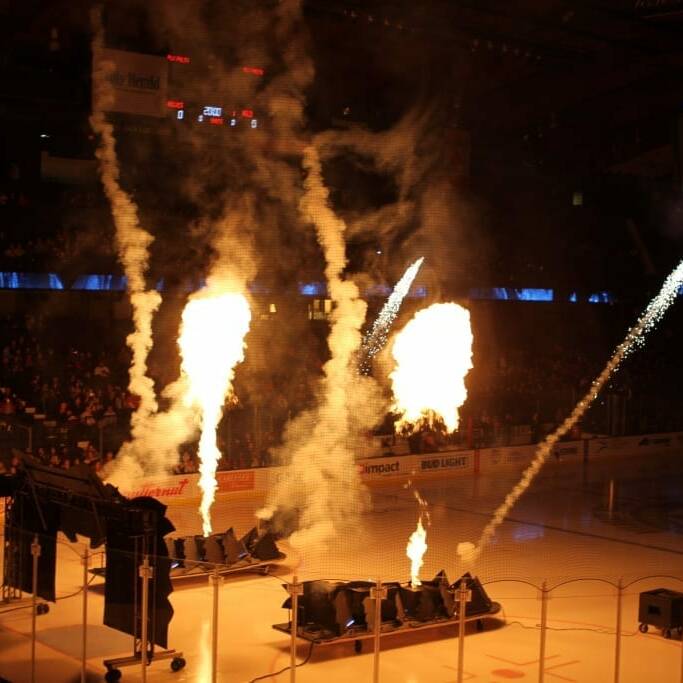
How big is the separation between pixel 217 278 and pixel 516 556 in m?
6.02

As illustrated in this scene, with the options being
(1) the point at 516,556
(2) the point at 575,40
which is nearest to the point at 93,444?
(1) the point at 516,556

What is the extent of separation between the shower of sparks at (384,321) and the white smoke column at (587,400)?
379 centimetres

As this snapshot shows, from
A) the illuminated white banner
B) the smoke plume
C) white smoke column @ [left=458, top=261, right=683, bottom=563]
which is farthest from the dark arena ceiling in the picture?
the smoke plume

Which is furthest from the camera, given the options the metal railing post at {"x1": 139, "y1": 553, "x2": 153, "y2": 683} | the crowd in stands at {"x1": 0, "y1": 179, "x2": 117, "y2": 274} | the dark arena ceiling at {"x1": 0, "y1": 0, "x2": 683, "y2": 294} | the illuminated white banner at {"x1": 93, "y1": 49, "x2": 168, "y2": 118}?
the crowd in stands at {"x1": 0, "y1": 179, "x2": 117, "y2": 274}

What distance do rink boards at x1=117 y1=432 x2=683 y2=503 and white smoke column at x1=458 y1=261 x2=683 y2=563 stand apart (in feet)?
0.80

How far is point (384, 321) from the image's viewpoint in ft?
74.7

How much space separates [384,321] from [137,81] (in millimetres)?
6978

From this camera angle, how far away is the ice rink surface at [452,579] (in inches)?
388

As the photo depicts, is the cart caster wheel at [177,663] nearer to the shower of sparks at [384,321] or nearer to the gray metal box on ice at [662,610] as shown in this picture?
the gray metal box on ice at [662,610]

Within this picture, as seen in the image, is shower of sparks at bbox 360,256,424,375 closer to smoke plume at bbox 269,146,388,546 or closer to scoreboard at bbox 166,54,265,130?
smoke plume at bbox 269,146,388,546

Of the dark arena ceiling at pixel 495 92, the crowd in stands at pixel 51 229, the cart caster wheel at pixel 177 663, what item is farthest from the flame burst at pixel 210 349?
the cart caster wheel at pixel 177 663

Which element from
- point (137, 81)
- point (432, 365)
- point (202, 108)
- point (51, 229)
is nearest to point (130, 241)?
point (51, 229)

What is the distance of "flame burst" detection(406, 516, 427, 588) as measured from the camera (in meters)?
13.7

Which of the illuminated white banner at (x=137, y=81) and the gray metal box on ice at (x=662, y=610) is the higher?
the illuminated white banner at (x=137, y=81)
